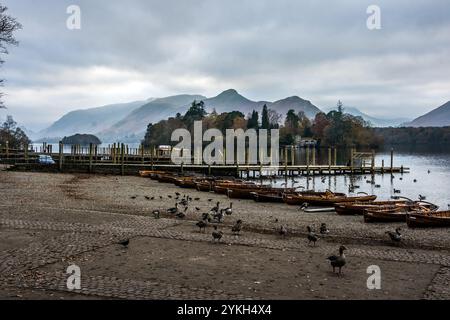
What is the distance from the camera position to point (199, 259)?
1188 centimetres

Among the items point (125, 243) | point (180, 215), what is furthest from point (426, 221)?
point (125, 243)

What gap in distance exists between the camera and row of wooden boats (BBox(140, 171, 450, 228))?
2070 cm

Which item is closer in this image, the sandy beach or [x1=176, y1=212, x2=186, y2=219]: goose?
the sandy beach

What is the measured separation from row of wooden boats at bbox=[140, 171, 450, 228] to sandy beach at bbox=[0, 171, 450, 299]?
3.84 feet

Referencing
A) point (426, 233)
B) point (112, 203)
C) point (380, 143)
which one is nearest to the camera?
point (426, 233)

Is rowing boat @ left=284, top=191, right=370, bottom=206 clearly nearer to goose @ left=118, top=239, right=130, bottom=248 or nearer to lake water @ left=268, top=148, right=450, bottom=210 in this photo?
lake water @ left=268, top=148, right=450, bottom=210

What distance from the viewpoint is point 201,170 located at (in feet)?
183

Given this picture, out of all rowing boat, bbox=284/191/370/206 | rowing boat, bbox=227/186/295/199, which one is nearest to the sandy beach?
rowing boat, bbox=284/191/370/206

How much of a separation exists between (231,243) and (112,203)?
1306 cm
